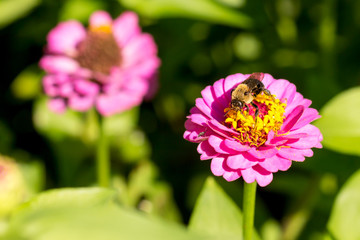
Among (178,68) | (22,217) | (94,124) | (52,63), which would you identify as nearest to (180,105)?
(178,68)

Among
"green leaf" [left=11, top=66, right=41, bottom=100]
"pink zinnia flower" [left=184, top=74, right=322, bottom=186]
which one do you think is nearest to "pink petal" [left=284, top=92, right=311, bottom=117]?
"pink zinnia flower" [left=184, top=74, right=322, bottom=186]

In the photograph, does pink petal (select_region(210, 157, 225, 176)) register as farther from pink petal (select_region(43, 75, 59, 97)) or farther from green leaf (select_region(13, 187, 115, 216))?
pink petal (select_region(43, 75, 59, 97))

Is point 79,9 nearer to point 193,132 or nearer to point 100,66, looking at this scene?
point 100,66

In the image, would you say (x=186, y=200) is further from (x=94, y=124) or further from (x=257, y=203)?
Result: (x=94, y=124)

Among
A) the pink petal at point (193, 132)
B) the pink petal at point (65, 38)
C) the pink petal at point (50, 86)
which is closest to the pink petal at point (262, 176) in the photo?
the pink petal at point (193, 132)

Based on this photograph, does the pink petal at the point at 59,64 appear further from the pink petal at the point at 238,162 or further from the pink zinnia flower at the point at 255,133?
the pink petal at the point at 238,162

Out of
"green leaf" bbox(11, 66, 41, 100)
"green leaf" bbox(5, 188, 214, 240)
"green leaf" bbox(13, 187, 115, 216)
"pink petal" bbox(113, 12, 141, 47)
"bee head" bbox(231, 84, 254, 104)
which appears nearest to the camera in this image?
"green leaf" bbox(5, 188, 214, 240)
